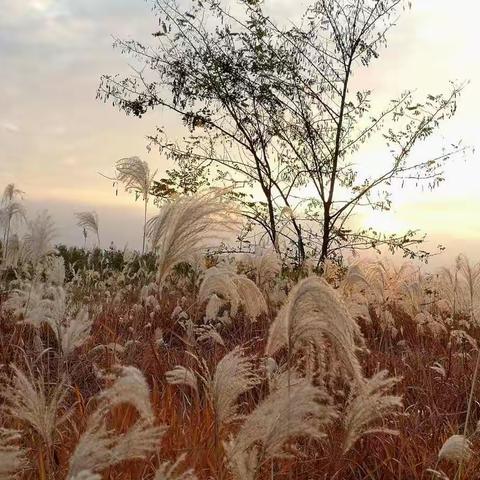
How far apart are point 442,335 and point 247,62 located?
708 centimetres

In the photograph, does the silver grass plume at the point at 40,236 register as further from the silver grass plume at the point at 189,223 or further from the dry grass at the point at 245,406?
the silver grass plume at the point at 189,223

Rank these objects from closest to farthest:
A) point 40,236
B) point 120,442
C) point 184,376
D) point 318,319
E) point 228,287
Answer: point 120,442, point 318,319, point 184,376, point 228,287, point 40,236

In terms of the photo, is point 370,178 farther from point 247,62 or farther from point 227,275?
point 227,275

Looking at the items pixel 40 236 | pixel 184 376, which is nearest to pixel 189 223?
pixel 184 376

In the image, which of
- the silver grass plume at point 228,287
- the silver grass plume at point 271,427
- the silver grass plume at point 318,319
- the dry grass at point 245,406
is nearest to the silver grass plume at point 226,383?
the dry grass at point 245,406

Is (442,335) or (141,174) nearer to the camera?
(141,174)

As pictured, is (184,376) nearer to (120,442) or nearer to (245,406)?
(120,442)

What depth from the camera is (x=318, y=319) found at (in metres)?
2.29

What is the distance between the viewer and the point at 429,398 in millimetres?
5285

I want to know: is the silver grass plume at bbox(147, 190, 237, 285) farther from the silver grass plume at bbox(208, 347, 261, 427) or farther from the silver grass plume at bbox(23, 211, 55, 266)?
the silver grass plume at bbox(23, 211, 55, 266)

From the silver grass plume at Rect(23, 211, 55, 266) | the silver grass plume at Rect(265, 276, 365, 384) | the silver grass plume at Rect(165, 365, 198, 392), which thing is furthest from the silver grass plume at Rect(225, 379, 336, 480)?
the silver grass plume at Rect(23, 211, 55, 266)

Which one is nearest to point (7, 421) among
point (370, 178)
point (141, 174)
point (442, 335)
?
point (141, 174)

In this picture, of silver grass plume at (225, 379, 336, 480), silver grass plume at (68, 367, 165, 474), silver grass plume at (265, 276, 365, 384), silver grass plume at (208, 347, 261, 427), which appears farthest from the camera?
silver grass plume at (208, 347, 261, 427)

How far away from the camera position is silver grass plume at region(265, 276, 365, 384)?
7.25ft
